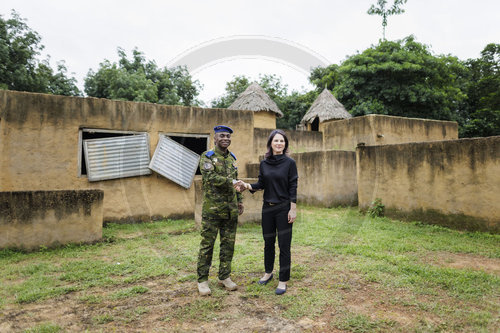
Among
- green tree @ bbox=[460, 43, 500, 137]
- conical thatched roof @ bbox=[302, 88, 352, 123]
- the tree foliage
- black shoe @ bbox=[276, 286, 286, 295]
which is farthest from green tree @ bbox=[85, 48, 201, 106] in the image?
green tree @ bbox=[460, 43, 500, 137]

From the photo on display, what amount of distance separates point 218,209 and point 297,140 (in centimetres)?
1216

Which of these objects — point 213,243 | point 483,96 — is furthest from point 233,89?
point 213,243

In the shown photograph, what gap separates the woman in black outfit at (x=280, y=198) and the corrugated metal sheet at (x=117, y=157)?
5.01 meters

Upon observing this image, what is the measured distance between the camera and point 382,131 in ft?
36.4

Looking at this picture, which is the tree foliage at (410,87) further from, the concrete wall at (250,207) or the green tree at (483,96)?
the concrete wall at (250,207)

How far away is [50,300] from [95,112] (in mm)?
5088

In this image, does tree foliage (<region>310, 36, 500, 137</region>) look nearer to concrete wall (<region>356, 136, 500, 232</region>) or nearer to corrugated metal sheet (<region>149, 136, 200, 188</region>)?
concrete wall (<region>356, 136, 500, 232</region>)

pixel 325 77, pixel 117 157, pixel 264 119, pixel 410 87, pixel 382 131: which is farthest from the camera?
pixel 325 77

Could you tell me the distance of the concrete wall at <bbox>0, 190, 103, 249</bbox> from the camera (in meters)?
4.91

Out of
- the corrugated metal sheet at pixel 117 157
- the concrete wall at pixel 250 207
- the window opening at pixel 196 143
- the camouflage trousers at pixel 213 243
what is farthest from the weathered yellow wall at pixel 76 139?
the camouflage trousers at pixel 213 243

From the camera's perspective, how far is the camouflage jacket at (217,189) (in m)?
3.24

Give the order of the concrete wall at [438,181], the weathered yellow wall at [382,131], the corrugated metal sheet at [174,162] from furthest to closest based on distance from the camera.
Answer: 1. the weathered yellow wall at [382,131]
2. the corrugated metal sheet at [174,162]
3. the concrete wall at [438,181]

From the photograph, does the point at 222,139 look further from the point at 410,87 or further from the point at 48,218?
the point at 410,87

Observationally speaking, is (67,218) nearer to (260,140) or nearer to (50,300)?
(50,300)
